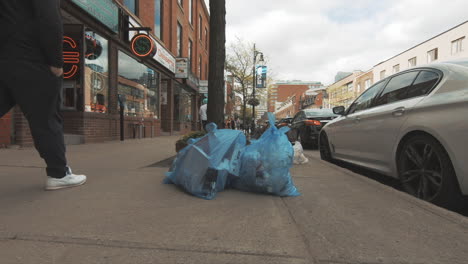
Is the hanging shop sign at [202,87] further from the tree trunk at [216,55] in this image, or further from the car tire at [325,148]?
the tree trunk at [216,55]

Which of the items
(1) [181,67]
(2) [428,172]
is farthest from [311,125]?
(1) [181,67]

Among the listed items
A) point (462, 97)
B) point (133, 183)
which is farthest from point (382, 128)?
point (133, 183)

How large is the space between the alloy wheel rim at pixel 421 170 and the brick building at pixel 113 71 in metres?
7.52

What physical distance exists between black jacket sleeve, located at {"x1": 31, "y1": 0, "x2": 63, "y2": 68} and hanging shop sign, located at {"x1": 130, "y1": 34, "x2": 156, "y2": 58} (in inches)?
318

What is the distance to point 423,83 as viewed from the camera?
2922 mm

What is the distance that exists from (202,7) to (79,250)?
2643cm

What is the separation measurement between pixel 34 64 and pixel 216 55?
288 cm

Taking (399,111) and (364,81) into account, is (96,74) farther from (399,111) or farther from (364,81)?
(364,81)

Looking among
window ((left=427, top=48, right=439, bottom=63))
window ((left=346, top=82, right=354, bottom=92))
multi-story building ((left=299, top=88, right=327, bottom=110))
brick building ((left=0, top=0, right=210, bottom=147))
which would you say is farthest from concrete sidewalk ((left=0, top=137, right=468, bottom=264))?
multi-story building ((left=299, top=88, right=327, bottom=110))

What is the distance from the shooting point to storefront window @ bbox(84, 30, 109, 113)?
8.30 m

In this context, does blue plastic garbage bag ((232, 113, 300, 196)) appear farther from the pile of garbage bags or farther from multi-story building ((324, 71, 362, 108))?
multi-story building ((324, 71, 362, 108))

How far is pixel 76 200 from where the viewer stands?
7.66 feet

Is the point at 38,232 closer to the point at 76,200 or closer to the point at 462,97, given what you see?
the point at 76,200

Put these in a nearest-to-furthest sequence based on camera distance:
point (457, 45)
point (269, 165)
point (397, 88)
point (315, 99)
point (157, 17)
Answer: point (269, 165) → point (397, 88) → point (157, 17) → point (457, 45) → point (315, 99)
